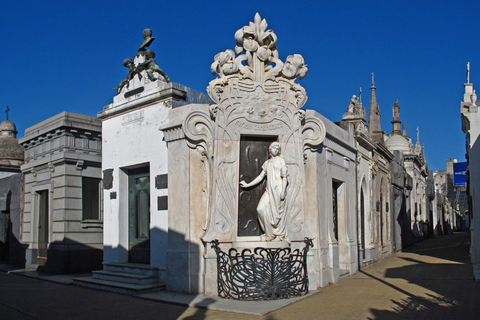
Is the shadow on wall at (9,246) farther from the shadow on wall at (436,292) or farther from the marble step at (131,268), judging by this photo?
the shadow on wall at (436,292)

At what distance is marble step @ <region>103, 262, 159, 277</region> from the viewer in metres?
10.1

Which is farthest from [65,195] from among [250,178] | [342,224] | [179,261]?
[342,224]

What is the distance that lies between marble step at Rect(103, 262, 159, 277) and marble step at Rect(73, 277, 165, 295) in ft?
1.07

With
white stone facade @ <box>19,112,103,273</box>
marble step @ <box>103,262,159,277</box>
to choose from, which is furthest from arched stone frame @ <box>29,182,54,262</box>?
marble step @ <box>103,262,159,277</box>

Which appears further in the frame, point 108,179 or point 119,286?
point 108,179

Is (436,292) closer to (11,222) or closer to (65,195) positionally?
(65,195)

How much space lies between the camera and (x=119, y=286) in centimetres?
974

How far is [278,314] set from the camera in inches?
302

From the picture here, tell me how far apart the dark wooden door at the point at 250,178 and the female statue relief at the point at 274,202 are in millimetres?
260

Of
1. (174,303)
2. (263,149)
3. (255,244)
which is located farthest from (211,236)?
(263,149)

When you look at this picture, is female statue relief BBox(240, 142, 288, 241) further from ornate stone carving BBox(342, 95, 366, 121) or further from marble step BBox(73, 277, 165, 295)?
ornate stone carving BBox(342, 95, 366, 121)

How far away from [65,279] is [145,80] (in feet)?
17.6

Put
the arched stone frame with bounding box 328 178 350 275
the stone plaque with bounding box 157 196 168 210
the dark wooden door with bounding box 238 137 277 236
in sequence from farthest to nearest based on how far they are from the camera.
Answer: the arched stone frame with bounding box 328 178 350 275, the stone plaque with bounding box 157 196 168 210, the dark wooden door with bounding box 238 137 277 236

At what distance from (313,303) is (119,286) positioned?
402 centimetres
